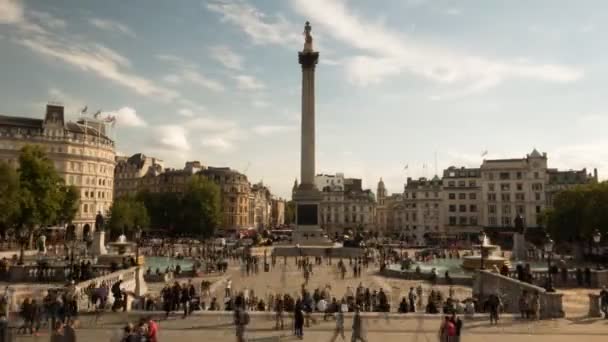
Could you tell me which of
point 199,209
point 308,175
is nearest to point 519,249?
point 308,175

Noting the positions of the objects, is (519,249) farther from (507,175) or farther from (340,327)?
(507,175)

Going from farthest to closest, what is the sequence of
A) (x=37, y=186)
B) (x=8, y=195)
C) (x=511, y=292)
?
(x=37, y=186), (x=8, y=195), (x=511, y=292)

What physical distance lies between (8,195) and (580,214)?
198ft

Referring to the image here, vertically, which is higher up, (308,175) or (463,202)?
(308,175)

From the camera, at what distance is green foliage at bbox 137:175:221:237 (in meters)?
106

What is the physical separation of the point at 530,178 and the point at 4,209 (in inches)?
3565

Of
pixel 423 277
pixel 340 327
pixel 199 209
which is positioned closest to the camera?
pixel 340 327

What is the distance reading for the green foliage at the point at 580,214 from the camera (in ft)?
175

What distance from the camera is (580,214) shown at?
57781mm

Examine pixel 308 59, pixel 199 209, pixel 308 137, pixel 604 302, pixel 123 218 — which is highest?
pixel 308 59

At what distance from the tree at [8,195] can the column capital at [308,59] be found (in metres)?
41.3

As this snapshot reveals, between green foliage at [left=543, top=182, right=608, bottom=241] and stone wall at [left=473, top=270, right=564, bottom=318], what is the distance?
28348 millimetres

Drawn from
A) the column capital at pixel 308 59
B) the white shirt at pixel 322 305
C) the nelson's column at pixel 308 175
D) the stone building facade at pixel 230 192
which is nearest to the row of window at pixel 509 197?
the nelson's column at pixel 308 175

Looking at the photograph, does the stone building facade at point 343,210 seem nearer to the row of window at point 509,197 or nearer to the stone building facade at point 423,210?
the stone building facade at point 423,210
